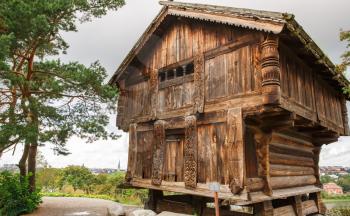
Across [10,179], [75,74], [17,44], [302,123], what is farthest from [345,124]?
[10,179]

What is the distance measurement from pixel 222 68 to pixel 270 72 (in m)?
1.95

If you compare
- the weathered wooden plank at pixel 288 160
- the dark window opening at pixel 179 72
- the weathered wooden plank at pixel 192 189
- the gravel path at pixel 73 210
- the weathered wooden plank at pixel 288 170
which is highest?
the dark window opening at pixel 179 72

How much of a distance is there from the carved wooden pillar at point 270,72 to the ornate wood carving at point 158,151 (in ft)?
14.2

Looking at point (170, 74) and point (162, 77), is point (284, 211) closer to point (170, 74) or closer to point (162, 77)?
point (170, 74)

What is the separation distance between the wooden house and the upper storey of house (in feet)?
0.11

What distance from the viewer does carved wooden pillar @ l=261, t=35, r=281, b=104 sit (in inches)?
321

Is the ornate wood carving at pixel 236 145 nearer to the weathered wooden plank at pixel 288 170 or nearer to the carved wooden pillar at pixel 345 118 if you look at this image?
the weathered wooden plank at pixel 288 170

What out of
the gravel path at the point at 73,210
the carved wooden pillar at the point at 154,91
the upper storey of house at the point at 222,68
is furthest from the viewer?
the gravel path at the point at 73,210

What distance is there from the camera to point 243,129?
346 inches

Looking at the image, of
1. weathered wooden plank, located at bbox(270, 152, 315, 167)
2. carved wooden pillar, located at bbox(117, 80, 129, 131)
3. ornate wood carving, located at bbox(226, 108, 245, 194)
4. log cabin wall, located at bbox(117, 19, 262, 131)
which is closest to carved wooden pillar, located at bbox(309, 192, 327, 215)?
weathered wooden plank, located at bbox(270, 152, 315, 167)

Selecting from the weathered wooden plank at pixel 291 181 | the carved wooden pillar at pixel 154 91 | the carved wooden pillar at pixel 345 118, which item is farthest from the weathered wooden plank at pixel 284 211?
the carved wooden pillar at pixel 345 118

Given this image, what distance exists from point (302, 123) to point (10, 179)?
12.9 m

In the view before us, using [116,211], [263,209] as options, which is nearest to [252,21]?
[263,209]

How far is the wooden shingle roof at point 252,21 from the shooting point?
8.16 meters
